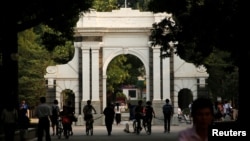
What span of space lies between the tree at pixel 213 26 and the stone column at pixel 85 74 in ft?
64.0

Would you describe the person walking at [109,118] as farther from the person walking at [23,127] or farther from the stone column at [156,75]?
the stone column at [156,75]

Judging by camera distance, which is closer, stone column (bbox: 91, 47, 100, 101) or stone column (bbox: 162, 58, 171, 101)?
stone column (bbox: 162, 58, 171, 101)

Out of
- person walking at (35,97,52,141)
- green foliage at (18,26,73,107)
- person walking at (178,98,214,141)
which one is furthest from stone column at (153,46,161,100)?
person walking at (178,98,214,141)

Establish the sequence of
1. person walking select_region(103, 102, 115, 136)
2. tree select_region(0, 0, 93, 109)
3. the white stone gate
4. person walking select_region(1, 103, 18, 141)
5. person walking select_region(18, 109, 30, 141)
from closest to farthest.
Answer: person walking select_region(1, 103, 18, 141)
tree select_region(0, 0, 93, 109)
person walking select_region(18, 109, 30, 141)
person walking select_region(103, 102, 115, 136)
the white stone gate

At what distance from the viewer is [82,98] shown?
4400 centimetres

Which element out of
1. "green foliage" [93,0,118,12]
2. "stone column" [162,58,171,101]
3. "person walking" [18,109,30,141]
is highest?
"green foliage" [93,0,118,12]

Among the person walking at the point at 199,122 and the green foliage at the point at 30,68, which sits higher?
the green foliage at the point at 30,68

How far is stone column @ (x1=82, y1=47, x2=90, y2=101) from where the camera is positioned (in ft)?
144

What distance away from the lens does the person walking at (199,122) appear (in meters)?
5.37

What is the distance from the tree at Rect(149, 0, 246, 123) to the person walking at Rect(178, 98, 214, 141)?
15004 millimetres

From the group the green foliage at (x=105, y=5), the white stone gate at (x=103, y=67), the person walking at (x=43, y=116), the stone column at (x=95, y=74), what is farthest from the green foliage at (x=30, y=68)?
the person walking at (x=43, y=116)

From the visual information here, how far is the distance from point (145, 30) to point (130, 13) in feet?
6.48

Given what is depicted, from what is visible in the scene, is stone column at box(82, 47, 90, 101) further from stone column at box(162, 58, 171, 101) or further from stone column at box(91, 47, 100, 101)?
stone column at box(162, 58, 171, 101)

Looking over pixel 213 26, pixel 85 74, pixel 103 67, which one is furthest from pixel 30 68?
pixel 213 26
